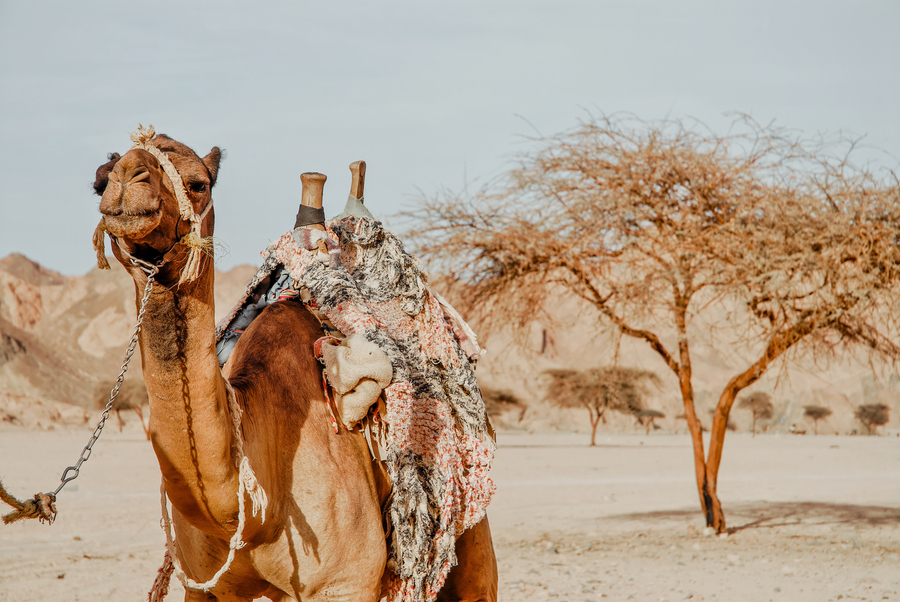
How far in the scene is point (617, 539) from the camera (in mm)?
10859

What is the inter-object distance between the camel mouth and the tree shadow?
10.5m

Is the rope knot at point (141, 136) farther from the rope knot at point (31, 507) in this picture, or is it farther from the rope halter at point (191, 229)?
the rope knot at point (31, 507)

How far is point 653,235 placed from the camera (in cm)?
992

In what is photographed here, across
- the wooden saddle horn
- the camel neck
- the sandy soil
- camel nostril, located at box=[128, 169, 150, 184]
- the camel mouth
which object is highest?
the wooden saddle horn

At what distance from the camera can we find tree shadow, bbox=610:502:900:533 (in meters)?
11.9

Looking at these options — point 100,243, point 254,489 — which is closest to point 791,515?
point 254,489

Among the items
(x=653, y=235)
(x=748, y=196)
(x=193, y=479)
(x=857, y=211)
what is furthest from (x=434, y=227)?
(x=193, y=479)

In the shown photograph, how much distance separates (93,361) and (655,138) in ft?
212

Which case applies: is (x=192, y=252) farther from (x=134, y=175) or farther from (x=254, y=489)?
(x=254, y=489)

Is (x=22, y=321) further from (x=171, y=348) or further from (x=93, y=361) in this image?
(x=171, y=348)

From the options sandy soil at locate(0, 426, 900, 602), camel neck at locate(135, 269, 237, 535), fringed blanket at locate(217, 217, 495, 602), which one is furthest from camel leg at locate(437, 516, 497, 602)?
sandy soil at locate(0, 426, 900, 602)

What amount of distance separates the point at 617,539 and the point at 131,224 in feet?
32.4

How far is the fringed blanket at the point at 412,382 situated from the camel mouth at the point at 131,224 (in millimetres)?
1563

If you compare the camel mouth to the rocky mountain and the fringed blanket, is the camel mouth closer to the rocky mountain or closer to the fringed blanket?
the fringed blanket
